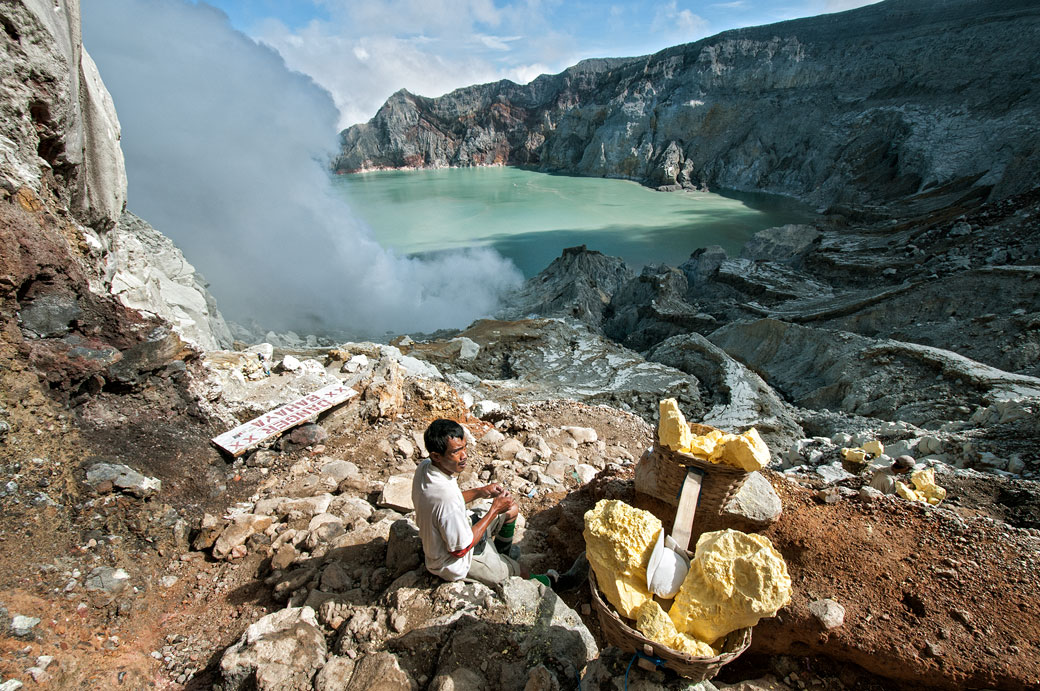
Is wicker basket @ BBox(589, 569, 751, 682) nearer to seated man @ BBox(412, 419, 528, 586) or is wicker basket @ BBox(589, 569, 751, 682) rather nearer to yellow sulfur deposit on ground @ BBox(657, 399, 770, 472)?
seated man @ BBox(412, 419, 528, 586)

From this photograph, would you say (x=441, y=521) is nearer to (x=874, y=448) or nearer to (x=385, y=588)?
(x=385, y=588)

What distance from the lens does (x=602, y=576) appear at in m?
1.80

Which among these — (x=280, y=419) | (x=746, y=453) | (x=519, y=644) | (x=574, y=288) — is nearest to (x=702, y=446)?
(x=746, y=453)

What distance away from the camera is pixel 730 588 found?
5.33 ft

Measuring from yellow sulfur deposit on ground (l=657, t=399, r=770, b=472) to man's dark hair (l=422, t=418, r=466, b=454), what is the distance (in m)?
1.13

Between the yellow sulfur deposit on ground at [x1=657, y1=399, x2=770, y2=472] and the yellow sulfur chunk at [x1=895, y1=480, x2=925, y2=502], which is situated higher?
the yellow sulfur deposit on ground at [x1=657, y1=399, x2=770, y2=472]

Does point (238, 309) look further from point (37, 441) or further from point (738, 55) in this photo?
point (738, 55)

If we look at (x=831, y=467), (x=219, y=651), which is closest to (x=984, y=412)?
(x=831, y=467)

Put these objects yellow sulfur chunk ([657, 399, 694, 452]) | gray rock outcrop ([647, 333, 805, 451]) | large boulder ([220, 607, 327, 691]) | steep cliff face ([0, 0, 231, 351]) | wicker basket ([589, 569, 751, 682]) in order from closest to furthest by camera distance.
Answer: wicker basket ([589, 569, 751, 682]) → large boulder ([220, 607, 327, 691]) → yellow sulfur chunk ([657, 399, 694, 452]) → steep cliff face ([0, 0, 231, 351]) → gray rock outcrop ([647, 333, 805, 451])

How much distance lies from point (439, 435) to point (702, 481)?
4.51 ft

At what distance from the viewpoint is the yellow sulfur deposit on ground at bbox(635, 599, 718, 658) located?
1.61m

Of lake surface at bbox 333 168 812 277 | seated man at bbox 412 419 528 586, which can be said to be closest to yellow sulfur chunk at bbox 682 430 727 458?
seated man at bbox 412 419 528 586

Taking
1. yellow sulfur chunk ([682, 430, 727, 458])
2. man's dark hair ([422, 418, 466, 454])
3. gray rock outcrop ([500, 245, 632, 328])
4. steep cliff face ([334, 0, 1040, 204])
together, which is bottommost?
gray rock outcrop ([500, 245, 632, 328])

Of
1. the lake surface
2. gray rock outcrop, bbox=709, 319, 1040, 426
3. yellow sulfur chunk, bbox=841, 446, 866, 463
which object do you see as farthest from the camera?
the lake surface
